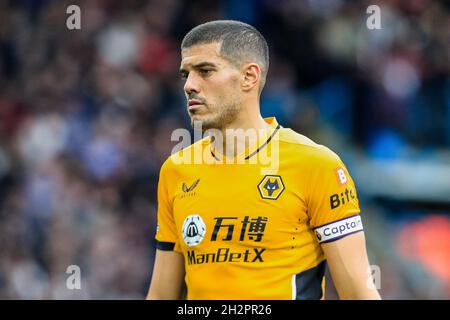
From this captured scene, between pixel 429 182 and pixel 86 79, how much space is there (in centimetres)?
439

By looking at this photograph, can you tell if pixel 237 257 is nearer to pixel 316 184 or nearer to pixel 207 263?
pixel 207 263

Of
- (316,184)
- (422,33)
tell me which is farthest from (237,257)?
(422,33)

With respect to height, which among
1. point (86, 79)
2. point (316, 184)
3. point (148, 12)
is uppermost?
point (148, 12)

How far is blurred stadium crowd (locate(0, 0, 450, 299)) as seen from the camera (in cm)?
976

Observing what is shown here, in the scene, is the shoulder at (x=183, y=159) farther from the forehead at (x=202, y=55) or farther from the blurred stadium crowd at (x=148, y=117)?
the blurred stadium crowd at (x=148, y=117)

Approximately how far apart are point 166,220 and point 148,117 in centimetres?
619

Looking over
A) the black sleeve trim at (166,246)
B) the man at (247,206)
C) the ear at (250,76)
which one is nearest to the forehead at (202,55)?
the man at (247,206)

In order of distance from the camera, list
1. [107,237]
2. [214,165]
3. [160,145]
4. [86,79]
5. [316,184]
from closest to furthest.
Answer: [316,184] < [214,165] < [107,237] < [160,145] < [86,79]

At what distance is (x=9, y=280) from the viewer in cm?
983

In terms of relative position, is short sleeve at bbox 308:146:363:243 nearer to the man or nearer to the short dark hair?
the man

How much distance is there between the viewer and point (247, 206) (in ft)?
14.8

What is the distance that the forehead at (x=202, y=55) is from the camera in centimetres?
458

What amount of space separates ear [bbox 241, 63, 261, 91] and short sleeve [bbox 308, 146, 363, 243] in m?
0.54

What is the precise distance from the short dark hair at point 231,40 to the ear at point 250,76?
3 cm
